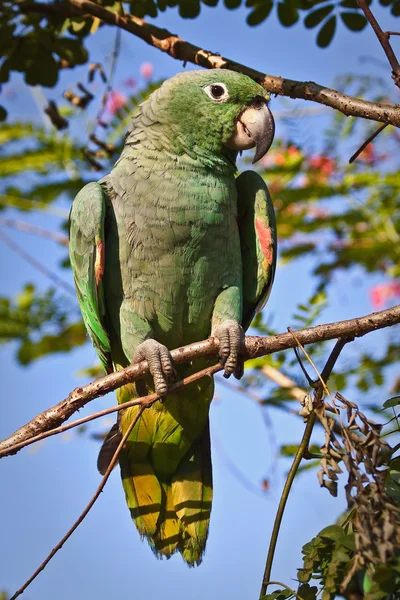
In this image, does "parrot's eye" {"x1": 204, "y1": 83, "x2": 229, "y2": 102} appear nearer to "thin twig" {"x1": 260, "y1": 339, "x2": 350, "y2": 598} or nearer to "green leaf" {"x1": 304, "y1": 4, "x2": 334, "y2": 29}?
"green leaf" {"x1": 304, "y1": 4, "x2": 334, "y2": 29}

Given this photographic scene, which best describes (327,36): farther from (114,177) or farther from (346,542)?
(346,542)

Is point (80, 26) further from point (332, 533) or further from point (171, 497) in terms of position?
point (332, 533)

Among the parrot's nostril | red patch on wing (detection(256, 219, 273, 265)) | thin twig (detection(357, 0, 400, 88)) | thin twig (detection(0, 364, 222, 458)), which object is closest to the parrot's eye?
the parrot's nostril

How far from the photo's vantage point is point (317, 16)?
8.74ft

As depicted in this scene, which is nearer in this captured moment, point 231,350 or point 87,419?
point 87,419

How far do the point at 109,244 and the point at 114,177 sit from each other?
0.24 meters

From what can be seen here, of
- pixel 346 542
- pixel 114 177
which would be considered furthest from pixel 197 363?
pixel 346 542

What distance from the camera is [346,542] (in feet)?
4.74

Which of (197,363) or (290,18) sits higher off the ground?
(290,18)

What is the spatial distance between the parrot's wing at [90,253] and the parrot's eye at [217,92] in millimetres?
511

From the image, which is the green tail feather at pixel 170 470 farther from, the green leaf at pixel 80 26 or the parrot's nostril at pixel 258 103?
the green leaf at pixel 80 26

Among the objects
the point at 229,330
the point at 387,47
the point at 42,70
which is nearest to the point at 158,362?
the point at 229,330

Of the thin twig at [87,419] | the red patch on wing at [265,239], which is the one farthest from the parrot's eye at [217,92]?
the thin twig at [87,419]

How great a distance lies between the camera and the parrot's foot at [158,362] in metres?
2.12
